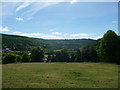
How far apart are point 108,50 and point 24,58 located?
40.3m

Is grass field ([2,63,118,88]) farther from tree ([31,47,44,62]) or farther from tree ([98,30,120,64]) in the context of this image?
tree ([31,47,44,62])

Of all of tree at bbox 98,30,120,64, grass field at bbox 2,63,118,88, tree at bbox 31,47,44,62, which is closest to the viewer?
grass field at bbox 2,63,118,88

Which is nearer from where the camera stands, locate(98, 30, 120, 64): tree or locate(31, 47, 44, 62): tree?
locate(98, 30, 120, 64): tree

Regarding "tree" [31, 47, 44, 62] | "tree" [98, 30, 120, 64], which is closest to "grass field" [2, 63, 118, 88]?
"tree" [98, 30, 120, 64]

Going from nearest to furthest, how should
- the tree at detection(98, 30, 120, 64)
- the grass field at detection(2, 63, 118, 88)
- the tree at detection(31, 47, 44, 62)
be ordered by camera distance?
the grass field at detection(2, 63, 118, 88) < the tree at detection(98, 30, 120, 64) < the tree at detection(31, 47, 44, 62)

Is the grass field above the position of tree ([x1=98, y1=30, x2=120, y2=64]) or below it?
below

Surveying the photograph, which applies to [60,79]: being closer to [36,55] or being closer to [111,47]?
[111,47]

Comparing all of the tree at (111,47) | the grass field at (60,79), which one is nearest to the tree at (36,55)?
the tree at (111,47)

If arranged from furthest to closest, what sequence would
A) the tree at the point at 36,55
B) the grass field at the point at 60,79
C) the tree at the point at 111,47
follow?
the tree at the point at 36,55 → the tree at the point at 111,47 → the grass field at the point at 60,79

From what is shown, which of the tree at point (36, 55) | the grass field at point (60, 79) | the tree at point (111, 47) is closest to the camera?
the grass field at point (60, 79)

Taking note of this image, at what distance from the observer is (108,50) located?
136 ft

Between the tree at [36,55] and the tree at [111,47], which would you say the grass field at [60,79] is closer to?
the tree at [111,47]

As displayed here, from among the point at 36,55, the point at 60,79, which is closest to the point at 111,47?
the point at 60,79

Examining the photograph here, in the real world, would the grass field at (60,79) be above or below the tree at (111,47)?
below
